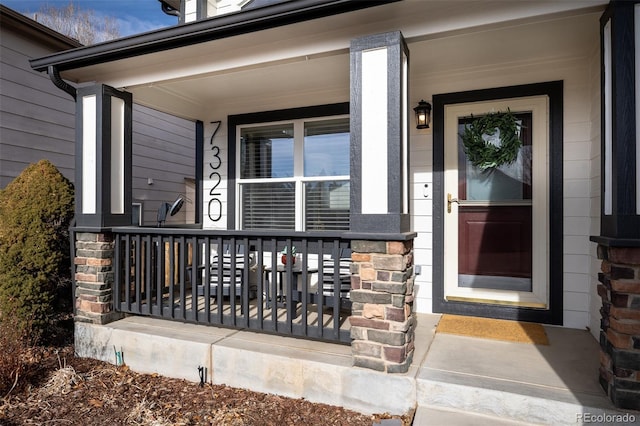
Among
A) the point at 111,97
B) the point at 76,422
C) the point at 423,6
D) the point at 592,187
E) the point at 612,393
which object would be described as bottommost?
the point at 76,422

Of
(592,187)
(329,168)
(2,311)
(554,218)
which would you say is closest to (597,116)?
(592,187)

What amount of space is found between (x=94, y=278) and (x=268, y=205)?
189 cm

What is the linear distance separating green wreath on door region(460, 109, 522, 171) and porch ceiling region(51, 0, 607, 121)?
1.60 feet

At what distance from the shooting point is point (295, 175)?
168 inches

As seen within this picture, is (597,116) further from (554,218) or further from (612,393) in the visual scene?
(612,393)

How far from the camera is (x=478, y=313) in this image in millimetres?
3471

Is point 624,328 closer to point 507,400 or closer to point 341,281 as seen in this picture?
point 507,400

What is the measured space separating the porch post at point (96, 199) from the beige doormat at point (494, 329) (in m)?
2.95

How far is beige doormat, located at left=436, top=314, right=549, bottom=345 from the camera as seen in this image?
2.95 metres

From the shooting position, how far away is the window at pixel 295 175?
410cm

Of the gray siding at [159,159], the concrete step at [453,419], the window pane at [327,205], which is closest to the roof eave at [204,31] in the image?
the window pane at [327,205]

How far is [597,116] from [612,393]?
6.68 ft

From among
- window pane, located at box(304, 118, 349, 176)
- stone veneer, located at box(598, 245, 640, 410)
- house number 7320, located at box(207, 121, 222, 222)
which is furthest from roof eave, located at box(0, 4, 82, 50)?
stone veneer, located at box(598, 245, 640, 410)

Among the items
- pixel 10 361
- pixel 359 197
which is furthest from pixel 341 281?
pixel 10 361
